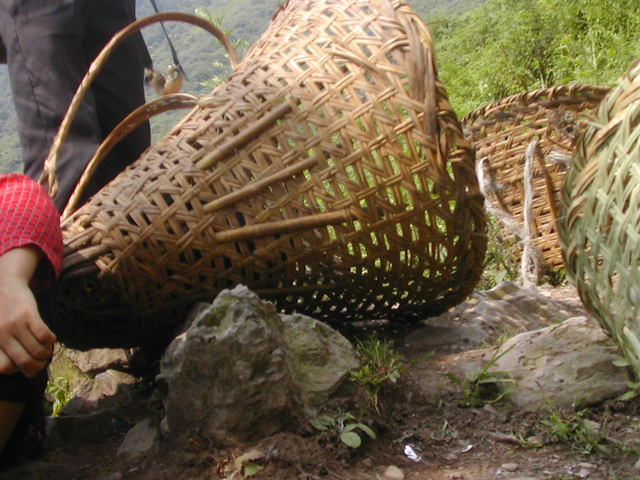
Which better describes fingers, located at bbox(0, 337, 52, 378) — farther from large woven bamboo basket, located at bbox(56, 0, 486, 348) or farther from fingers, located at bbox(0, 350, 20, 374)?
large woven bamboo basket, located at bbox(56, 0, 486, 348)

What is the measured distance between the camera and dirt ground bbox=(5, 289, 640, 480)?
4.39 feet

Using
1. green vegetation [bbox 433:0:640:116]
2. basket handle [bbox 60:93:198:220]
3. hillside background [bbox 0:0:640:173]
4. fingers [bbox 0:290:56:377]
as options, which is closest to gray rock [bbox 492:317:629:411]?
fingers [bbox 0:290:56:377]

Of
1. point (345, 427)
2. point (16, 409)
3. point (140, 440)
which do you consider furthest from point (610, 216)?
point (16, 409)

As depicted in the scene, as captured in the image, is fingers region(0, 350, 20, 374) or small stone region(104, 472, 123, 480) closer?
fingers region(0, 350, 20, 374)

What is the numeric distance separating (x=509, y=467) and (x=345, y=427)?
0.32m

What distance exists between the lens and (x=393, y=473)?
137 centimetres

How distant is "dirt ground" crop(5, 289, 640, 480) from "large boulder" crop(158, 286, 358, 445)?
0.12 ft

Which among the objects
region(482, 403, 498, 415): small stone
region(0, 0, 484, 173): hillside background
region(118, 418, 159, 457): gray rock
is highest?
region(118, 418, 159, 457): gray rock

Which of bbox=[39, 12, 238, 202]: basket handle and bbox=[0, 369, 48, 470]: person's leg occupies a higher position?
bbox=[39, 12, 238, 202]: basket handle

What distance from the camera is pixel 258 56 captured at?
197 cm

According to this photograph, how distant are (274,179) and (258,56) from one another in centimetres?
45

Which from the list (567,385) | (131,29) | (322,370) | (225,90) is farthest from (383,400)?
(131,29)

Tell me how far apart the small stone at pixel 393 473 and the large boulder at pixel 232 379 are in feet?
0.61

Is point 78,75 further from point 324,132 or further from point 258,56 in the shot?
point 324,132
